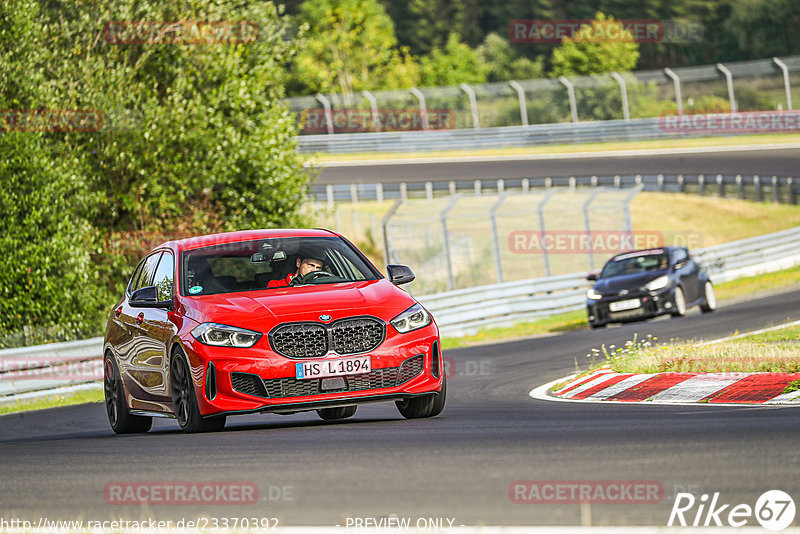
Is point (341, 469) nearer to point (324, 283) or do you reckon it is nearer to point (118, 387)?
point (324, 283)

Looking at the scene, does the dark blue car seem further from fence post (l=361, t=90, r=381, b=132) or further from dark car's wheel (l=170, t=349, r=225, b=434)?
fence post (l=361, t=90, r=381, b=132)

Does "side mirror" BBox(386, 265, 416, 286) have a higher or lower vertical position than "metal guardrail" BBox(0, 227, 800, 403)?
higher

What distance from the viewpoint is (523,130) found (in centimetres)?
5503

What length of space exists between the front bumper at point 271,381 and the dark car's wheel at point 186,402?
Result: 117 millimetres

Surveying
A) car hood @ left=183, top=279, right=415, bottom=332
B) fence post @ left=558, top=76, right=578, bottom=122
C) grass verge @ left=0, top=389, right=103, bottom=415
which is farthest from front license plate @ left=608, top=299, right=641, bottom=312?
fence post @ left=558, top=76, right=578, bottom=122

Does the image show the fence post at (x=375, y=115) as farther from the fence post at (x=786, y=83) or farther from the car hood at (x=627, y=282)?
the car hood at (x=627, y=282)

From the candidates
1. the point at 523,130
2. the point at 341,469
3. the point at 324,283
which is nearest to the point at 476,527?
the point at 341,469

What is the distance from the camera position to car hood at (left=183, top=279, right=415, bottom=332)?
9125 mm

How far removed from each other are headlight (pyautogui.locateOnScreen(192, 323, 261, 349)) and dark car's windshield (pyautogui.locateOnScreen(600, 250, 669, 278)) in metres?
14.8

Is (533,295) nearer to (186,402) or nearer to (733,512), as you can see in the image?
(186,402)

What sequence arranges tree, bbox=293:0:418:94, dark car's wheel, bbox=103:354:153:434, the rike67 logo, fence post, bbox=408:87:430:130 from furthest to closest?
tree, bbox=293:0:418:94 → fence post, bbox=408:87:430:130 → dark car's wheel, bbox=103:354:153:434 → the rike67 logo

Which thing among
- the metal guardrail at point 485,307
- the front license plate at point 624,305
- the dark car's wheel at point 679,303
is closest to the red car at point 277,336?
the metal guardrail at point 485,307

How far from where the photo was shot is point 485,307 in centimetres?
2480

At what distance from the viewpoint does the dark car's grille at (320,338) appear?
9.06 metres
